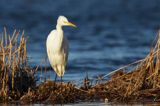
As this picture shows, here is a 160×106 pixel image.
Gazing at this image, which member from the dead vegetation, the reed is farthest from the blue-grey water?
the dead vegetation

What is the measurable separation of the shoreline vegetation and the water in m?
1.59

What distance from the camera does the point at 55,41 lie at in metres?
15.3

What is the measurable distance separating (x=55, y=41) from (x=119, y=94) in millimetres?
2101

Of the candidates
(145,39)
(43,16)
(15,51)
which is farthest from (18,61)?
(43,16)

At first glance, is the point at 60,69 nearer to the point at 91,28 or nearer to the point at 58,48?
the point at 58,48

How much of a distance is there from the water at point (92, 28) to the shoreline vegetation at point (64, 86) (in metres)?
1.59

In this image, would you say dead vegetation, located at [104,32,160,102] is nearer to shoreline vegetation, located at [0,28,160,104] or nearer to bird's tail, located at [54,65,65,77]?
shoreline vegetation, located at [0,28,160,104]

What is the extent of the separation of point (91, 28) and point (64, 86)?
64.9 feet

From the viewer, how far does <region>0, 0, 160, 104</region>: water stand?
21594mm

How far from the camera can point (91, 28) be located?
3347cm

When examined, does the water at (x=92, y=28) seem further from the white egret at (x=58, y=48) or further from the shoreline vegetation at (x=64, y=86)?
the shoreline vegetation at (x=64, y=86)

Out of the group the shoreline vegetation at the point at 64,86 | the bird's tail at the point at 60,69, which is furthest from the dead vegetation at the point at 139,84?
the bird's tail at the point at 60,69

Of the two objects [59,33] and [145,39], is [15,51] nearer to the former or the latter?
[59,33]

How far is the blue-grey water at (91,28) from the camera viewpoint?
→ 21609mm
